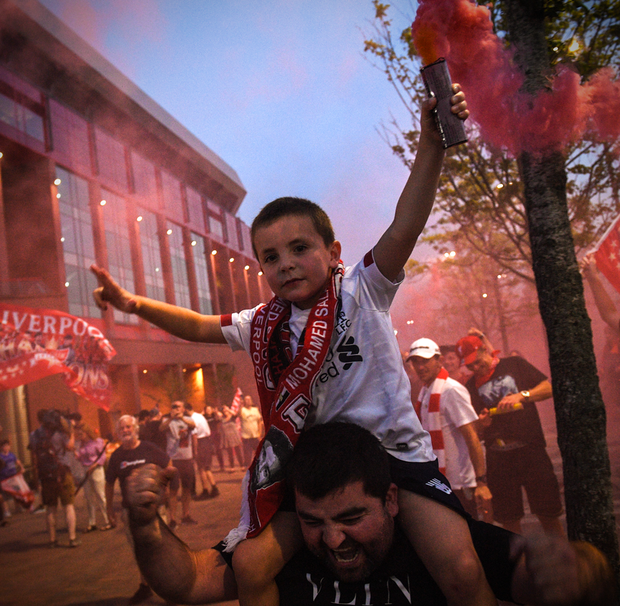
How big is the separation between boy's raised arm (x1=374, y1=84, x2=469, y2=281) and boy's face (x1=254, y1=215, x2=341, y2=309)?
0.26 m

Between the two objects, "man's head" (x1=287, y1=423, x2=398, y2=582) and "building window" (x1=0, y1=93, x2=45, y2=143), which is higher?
"building window" (x1=0, y1=93, x2=45, y2=143)

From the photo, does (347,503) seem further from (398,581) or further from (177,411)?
(177,411)

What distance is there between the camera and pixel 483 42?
240 centimetres

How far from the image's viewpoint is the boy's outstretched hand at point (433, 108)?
1.59m

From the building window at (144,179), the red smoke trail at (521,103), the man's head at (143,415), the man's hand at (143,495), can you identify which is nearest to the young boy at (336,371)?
the man's hand at (143,495)

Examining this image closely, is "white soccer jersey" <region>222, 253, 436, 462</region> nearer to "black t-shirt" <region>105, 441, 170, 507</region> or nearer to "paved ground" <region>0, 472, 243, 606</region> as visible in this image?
"paved ground" <region>0, 472, 243, 606</region>

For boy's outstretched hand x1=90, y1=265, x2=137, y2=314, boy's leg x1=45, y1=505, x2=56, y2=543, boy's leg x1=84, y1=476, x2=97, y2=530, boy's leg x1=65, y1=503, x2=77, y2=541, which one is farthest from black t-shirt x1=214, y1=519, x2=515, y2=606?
boy's leg x1=84, y1=476, x2=97, y2=530

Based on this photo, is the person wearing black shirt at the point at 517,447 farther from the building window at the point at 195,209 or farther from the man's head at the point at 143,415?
the building window at the point at 195,209

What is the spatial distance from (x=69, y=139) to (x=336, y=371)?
63.6 feet

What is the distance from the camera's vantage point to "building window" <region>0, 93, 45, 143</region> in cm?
1578

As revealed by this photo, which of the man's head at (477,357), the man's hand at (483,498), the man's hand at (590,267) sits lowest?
the man's hand at (483,498)

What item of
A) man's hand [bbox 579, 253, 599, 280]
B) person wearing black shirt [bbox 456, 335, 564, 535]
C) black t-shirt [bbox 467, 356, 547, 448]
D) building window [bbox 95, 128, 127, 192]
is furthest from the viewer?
building window [bbox 95, 128, 127, 192]

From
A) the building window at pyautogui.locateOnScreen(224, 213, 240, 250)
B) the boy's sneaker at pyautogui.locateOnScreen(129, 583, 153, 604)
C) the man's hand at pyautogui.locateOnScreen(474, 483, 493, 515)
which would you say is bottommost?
the boy's sneaker at pyautogui.locateOnScreen(129, 583, 153, 604)

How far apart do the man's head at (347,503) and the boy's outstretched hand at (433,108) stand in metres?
0.99
